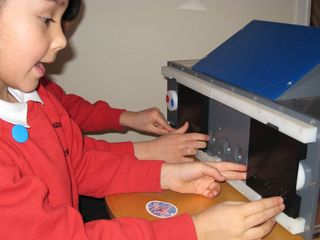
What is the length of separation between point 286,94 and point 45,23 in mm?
332

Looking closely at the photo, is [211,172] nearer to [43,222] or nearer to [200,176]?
[200,176]

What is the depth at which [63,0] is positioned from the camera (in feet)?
1.41

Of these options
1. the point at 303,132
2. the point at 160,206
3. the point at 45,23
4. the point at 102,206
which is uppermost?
the point at 45,23

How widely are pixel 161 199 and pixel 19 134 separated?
25 cm

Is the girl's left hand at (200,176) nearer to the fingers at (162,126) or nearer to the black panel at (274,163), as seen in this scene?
the black panel at (274,163)

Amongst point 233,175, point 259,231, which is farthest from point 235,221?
point 233,175

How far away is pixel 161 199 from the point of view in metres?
0.59

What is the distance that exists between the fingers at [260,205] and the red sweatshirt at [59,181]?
7cm

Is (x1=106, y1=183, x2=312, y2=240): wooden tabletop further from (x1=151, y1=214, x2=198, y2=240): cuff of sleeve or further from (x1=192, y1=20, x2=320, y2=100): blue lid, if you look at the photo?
(x1=192, y1=20, x2=320, y2=100): blue lid

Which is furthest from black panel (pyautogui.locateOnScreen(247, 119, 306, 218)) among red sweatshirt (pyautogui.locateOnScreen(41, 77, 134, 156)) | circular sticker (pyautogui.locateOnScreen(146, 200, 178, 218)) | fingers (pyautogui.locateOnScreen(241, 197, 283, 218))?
red sweatshirt (pyautogui.locateOnScreen(41, 77, 134, 156))

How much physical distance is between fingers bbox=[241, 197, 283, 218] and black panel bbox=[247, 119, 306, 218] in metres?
0.01

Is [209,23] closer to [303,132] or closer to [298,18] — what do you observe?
[298,18]

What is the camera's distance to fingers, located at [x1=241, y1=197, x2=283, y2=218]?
1.50 ft

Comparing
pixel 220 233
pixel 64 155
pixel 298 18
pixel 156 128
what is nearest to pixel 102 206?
pixel 156 128
